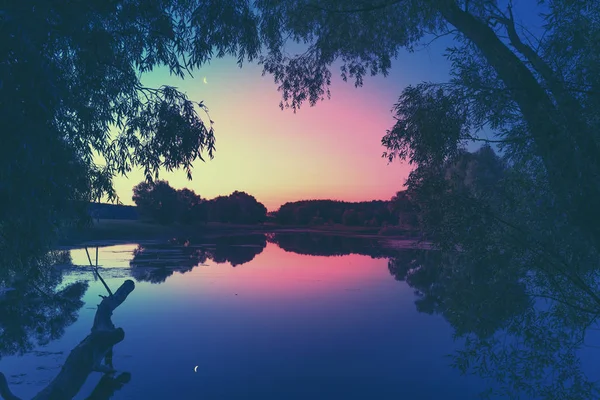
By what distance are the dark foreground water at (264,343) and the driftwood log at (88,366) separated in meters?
0.24

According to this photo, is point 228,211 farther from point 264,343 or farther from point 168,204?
point 264,343

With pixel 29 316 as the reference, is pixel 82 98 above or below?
above

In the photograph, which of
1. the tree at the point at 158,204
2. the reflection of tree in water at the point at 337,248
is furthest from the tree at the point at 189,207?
the reflection of tree in water at the point at 337,248

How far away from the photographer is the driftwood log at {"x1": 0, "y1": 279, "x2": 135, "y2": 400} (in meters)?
5.99

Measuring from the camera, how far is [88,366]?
6945 millimetres

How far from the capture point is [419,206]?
6246 mm

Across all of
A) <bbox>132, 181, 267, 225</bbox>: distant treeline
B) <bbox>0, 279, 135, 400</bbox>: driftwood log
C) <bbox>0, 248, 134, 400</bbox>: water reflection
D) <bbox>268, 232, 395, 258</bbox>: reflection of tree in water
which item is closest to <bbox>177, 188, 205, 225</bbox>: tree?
<bbox>132, 181, 267, 225</bbox>: distant treeline

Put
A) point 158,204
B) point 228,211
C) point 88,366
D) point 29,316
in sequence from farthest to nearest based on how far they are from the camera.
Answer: point 228,211
point 158,204
point 29,316
point 88,366

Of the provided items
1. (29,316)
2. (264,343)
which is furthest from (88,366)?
(29,316)

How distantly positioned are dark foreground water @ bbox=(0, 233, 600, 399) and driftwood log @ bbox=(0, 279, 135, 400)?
24cm

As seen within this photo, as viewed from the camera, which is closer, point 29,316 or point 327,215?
point 29,316

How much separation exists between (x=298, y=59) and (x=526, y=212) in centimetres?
665

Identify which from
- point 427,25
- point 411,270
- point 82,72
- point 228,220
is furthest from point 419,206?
point 228,220

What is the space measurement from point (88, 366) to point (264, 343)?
4261 mm
